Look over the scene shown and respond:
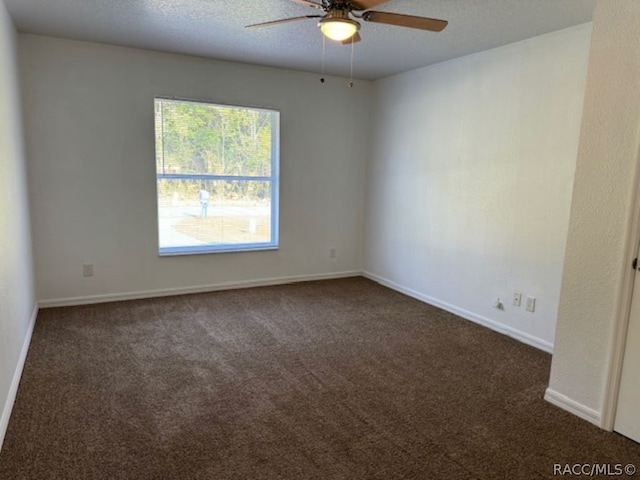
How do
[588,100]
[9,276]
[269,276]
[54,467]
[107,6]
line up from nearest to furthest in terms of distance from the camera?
[54,467]
[588,100]
[9,276]
[107,6]
[269,276]

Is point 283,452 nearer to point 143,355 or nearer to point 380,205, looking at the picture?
Answer: point 143,355

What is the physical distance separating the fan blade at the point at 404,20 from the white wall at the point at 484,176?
4.23 ft

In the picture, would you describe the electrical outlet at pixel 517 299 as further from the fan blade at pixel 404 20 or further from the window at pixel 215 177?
the window at pixel 215 177

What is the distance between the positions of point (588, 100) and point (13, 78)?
385 cm

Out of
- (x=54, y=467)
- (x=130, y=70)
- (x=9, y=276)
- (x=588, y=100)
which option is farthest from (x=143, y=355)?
(x=588, y=100)

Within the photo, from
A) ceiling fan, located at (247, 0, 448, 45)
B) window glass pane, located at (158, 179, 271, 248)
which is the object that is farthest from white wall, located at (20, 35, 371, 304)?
ceiling fan, located at (247, 0, 448, 45)

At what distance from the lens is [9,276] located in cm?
256

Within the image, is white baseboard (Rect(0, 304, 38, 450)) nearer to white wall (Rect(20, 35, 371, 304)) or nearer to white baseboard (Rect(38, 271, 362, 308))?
white baseboard (Rect(38, 271, 362, 308))

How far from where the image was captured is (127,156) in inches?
163

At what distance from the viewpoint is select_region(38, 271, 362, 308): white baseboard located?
13.3 feet

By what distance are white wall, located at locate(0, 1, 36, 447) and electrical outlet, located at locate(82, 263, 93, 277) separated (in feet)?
1.63

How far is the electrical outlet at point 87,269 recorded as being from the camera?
410cm

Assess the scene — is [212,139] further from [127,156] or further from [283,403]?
[283,403]

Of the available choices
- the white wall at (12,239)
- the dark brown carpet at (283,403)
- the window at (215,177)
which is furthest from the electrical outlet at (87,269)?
the window at (215,177)
